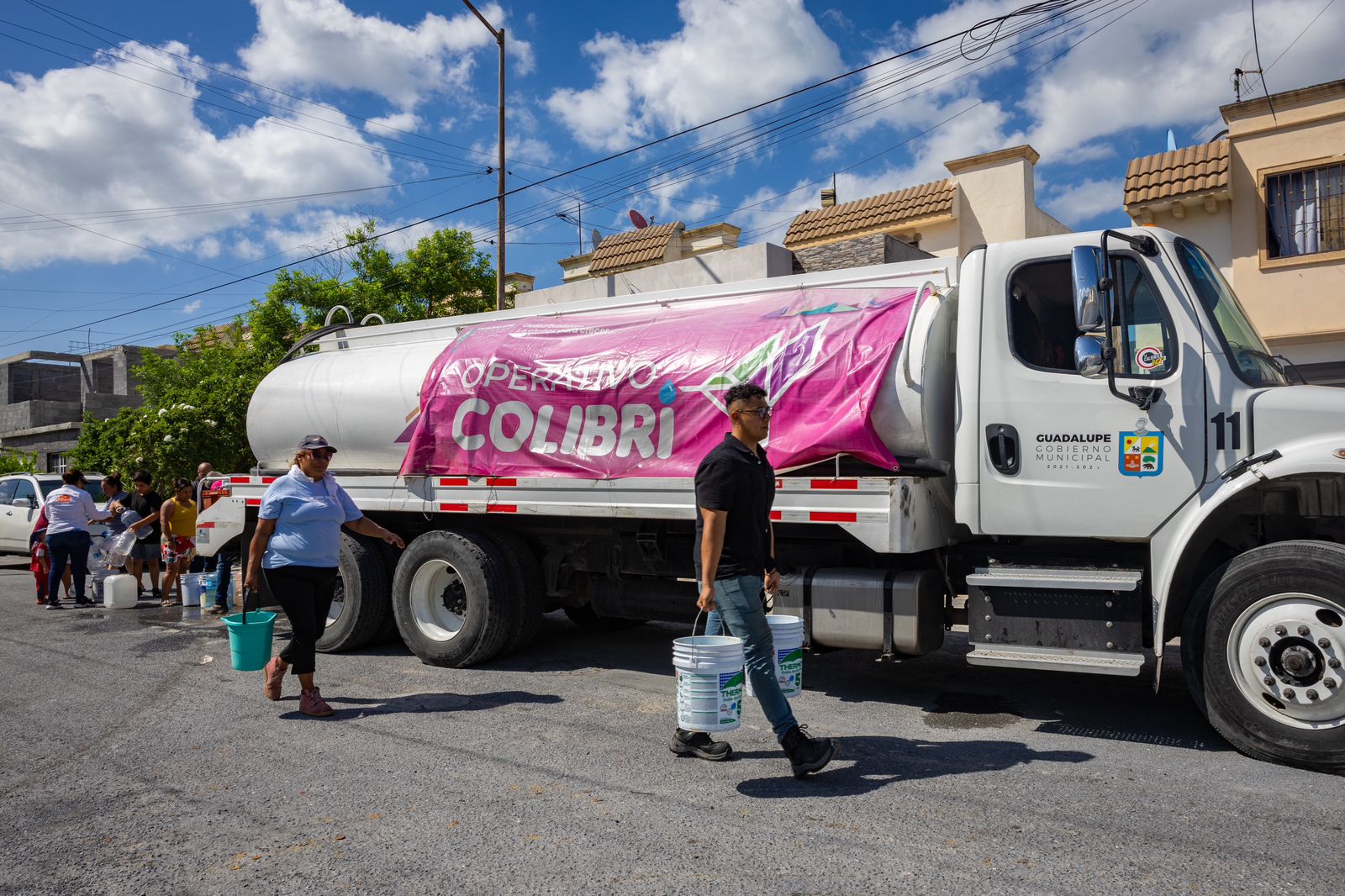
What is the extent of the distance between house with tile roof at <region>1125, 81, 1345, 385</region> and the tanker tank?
8.85 m

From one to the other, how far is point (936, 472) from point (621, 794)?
2834 millimetres

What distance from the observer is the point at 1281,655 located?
490 centimetres

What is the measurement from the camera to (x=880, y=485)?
19.3 ft

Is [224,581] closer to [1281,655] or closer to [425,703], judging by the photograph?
[425,703]

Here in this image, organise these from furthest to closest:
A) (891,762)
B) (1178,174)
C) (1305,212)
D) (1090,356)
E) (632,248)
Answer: (632,248)
(1178,174)
(1305,212)
(1090,356)
(891,762)

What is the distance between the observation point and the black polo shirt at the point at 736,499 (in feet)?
15.6

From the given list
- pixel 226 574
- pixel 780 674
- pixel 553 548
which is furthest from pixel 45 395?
pixel 780 674

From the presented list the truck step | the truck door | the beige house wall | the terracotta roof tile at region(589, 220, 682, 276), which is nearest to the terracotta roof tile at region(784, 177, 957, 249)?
the terracotta roof tile at region(589, 220, 682, 276)

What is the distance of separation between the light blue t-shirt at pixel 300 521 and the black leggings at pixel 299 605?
0.06 m

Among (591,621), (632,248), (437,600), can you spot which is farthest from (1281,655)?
(632,248)

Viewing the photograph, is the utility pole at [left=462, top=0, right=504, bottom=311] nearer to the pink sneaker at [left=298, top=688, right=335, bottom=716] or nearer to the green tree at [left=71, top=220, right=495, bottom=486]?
the green tree at [left=71, top=220, right=495, bottom=486]

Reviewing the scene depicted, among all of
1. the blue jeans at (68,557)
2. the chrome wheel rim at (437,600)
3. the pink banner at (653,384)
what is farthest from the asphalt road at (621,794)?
the blue jeans at (68,557)

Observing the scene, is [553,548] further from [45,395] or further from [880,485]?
[45,395]

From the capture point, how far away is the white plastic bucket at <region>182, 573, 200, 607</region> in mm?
10852
